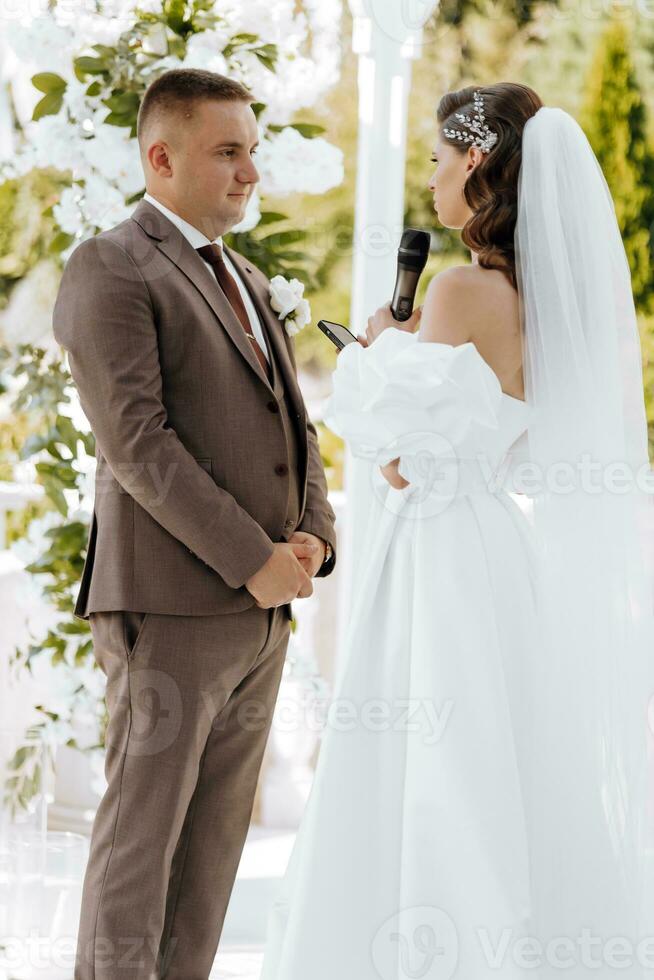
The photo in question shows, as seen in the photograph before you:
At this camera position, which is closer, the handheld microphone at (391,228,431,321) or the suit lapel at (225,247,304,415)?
the handheld microphone at (391,228,431,321)

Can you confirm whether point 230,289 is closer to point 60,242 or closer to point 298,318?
point 298,318

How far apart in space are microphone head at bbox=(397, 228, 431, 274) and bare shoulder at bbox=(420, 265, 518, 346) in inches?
6.1

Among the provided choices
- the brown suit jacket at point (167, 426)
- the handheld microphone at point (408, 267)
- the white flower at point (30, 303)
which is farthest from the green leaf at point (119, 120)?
the white flower at point (30, 303)

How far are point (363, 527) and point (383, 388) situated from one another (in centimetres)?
101

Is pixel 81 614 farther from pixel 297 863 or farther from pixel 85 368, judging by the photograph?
pixel 297 863

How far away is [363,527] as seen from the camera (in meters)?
2.74

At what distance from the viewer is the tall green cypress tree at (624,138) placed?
415 cm

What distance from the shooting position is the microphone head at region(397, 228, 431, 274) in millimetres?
1934

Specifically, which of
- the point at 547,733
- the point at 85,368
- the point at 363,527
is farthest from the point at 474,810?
the point at 363,527

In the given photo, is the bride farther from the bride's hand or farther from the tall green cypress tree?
the tall green cypress tree

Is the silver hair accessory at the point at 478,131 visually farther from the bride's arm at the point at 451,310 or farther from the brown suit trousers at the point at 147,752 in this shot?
Result: the brown suit trousers at the point at 147,752

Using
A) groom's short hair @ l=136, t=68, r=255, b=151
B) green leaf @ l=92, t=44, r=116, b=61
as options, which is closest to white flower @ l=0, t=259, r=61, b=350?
green leaf @ l=92, t=44, r=116, b=61

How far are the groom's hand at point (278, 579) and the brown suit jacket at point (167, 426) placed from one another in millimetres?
23

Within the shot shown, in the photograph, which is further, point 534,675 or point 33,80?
point 33,80
